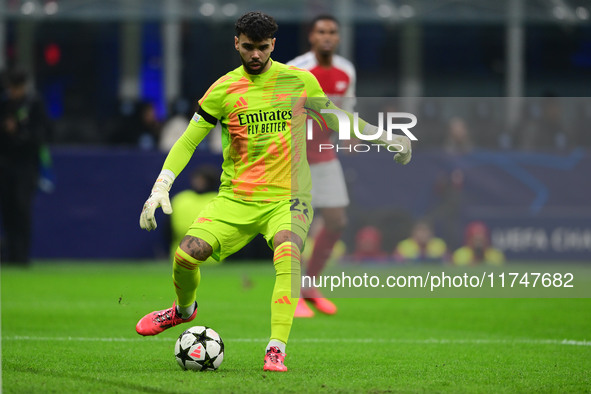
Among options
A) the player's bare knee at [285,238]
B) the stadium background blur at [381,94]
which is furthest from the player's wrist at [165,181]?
the stadium background blur at [381,94]

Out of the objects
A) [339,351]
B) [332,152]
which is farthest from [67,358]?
[332,152]

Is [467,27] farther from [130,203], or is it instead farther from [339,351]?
[339,351]

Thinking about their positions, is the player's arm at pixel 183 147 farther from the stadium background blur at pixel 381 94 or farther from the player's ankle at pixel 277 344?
the stadium background blur at pixel 381 94

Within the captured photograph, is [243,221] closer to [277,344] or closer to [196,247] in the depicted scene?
[196,247]

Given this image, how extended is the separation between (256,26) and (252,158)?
0.82 metres

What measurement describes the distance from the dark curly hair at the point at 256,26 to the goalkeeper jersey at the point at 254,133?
333 millimetres

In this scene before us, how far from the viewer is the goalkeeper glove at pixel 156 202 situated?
591 cm

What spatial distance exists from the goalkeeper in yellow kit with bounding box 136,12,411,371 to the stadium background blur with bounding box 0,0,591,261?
6862 millimetres

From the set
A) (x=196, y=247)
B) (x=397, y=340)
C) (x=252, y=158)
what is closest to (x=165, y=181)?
(x=196, y=247)

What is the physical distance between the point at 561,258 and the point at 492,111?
7.40 feet

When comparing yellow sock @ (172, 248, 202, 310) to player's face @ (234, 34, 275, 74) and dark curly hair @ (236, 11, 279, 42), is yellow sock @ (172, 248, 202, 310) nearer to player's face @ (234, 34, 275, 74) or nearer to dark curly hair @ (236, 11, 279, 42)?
player's face @ (234, 34, 275, 74)

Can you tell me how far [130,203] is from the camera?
14898 mm

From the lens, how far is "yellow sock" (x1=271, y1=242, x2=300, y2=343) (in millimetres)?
5887

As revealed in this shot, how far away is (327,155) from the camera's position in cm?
907
